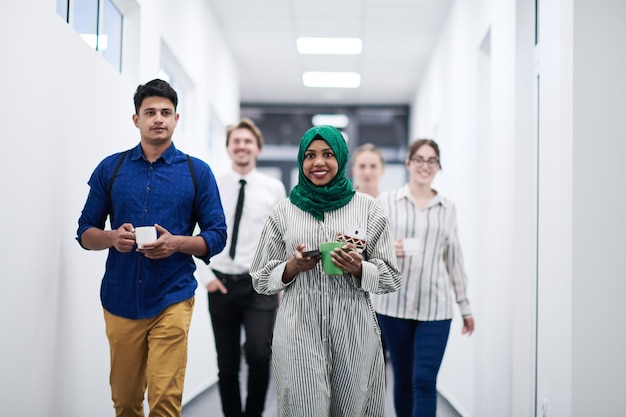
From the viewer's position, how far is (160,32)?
4.51m

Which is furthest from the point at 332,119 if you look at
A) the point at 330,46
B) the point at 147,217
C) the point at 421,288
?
the point at 147,217

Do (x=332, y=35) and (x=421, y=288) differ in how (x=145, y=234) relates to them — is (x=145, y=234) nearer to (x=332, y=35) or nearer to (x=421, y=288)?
(x=421, y=288)

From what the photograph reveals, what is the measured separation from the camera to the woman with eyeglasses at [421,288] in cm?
323

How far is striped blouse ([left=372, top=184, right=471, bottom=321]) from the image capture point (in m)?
3.29

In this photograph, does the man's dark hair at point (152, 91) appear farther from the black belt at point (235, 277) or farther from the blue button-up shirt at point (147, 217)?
the black belt at point (235, 277)

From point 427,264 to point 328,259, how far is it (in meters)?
1.25

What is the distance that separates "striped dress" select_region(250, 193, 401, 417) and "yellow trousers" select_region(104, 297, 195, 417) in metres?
0.38

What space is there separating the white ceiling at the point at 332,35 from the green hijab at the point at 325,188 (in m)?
4.19
